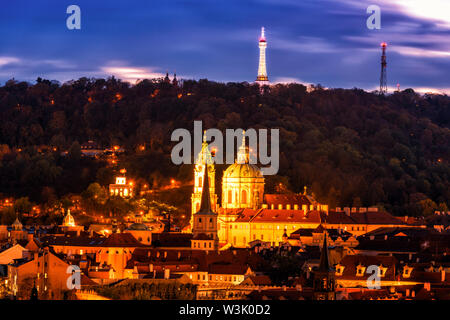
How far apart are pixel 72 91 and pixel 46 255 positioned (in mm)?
105556

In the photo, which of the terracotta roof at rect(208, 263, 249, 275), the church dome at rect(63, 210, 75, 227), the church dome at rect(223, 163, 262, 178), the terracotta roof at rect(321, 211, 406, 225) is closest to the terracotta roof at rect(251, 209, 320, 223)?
the terracotta roof at rect(321, 211, 406, 225)

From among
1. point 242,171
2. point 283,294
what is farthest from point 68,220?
point 283,294

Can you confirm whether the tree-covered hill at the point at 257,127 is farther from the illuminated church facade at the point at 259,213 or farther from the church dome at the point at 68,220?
the church dome at the point at 68,220

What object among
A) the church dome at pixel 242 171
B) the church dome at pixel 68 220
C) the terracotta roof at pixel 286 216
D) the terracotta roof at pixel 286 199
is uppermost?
the church dome at pixel 242 171

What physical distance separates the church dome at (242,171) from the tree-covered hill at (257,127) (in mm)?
9404

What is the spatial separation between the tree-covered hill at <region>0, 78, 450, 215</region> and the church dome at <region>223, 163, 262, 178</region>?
9.40 metres

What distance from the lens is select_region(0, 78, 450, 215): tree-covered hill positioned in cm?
13550

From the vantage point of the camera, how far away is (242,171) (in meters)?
120

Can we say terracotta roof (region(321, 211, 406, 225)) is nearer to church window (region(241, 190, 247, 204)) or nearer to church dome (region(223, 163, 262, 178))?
church window (region(241, 190, 247, 204))

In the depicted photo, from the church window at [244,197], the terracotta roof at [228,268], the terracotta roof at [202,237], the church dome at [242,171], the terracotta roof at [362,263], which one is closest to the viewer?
the terracotta roof at [362,263]

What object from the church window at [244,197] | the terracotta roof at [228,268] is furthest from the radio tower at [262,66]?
the terracotta roof at [228,268]

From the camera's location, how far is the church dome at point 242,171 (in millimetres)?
119250

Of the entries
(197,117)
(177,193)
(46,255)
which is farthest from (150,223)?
(197,117)
